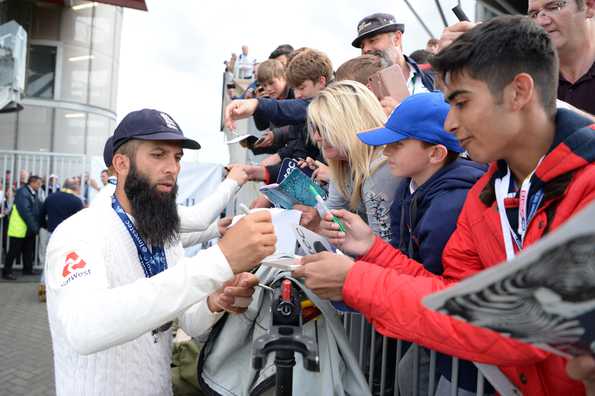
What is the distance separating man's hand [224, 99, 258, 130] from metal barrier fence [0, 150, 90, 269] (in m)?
9.11

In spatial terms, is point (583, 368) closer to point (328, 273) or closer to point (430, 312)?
point (430, 312)

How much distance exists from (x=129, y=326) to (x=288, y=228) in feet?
2.99

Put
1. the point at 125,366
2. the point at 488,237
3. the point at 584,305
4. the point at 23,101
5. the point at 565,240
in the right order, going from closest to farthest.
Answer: the point at 565,240, the point at 584,305, the point at 488,237, the point at 125,366, the point at 23,101

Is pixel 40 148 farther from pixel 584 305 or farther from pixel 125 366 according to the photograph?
pixel 584 305

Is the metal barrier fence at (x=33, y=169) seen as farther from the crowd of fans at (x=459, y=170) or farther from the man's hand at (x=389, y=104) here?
the crowd of fans at (x=459, y=170)

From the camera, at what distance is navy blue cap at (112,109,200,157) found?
2391 millimetres

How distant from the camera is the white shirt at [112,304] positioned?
1.69 m

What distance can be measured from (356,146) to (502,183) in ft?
3.30

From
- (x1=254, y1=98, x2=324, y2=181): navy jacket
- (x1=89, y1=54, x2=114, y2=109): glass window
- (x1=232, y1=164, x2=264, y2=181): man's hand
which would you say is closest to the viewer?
(x1=254, y1=98, x2=324, y2=181): navy jacket

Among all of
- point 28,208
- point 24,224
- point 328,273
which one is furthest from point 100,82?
point 328,273

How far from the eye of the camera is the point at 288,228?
238 cm

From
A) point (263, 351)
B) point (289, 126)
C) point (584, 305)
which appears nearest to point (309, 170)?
point (289, 126)

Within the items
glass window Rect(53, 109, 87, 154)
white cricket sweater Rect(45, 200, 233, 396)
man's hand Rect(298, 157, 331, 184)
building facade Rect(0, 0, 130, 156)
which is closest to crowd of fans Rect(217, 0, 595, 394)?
man's hand Rect(298, 157, 331, 184)

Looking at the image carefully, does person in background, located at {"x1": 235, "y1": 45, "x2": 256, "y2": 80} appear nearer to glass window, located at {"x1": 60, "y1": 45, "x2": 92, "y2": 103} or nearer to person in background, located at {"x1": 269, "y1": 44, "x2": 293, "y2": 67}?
person in background, located at {"x1": 269, "y1": 44, "x2": 293, "y2": 67}
